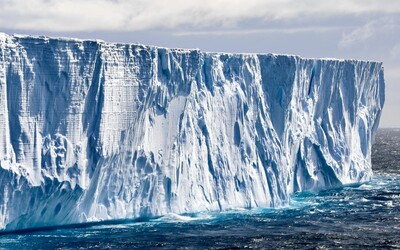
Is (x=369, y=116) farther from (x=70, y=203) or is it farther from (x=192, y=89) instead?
(x=70, y=203)

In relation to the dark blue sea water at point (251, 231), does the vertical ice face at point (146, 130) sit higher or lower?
higher

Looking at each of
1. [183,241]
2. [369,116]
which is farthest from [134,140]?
[369,116]

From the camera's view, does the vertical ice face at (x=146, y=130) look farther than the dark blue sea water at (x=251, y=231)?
Yes

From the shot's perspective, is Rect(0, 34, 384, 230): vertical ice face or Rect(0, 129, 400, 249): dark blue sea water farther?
Rect(0, 34, 384, 230): vertical ice face

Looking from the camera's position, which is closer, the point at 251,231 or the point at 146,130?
the point at 251,231

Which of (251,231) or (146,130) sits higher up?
(146,130)
